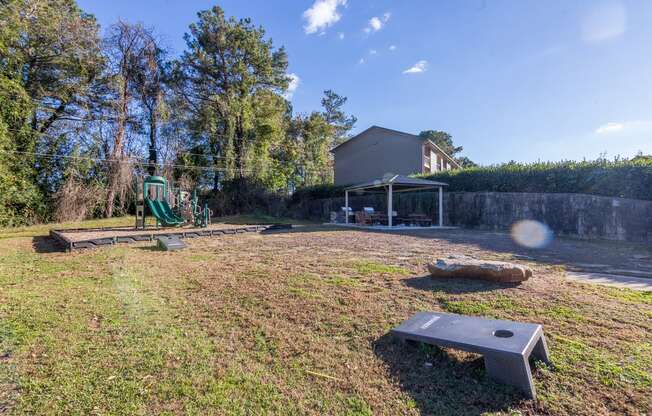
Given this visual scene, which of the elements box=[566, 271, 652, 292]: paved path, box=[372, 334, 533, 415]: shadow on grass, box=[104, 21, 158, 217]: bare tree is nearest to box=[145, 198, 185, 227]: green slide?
box=[104, 21, 158, 217]: bare tree

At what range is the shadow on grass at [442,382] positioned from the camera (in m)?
1.71

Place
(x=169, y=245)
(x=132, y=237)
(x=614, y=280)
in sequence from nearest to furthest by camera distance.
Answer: (x=614, y=280) < (x=169, y=245) < (x=132, y=237)

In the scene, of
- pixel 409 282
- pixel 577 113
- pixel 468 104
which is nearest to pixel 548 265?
pixel 409 282

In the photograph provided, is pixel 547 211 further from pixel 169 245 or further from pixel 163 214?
pixel 163 214

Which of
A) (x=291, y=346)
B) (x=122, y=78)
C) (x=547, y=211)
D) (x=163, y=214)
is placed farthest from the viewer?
(x=122, y=78)

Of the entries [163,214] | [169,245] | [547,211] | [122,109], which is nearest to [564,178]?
[547,211]

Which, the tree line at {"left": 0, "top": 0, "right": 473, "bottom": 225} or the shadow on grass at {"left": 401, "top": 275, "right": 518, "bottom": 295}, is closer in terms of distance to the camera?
the shadow on grass at {"left": 401, "top": 275, "right": 518, "bottom": 295}

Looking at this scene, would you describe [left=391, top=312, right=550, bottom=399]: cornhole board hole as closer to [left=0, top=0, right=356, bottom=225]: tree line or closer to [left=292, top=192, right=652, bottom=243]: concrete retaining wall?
[left=292, top=192, right=652, bottom=243]: concrete retaining wall

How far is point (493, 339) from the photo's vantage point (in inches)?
79.0

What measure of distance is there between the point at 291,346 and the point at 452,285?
2.14 metres

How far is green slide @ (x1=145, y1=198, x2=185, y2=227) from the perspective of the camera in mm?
11125

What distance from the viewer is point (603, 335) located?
2.36 metres

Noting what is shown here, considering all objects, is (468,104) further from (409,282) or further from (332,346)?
Result: (332,346)

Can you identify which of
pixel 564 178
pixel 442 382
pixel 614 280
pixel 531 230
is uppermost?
pixel 564 178
